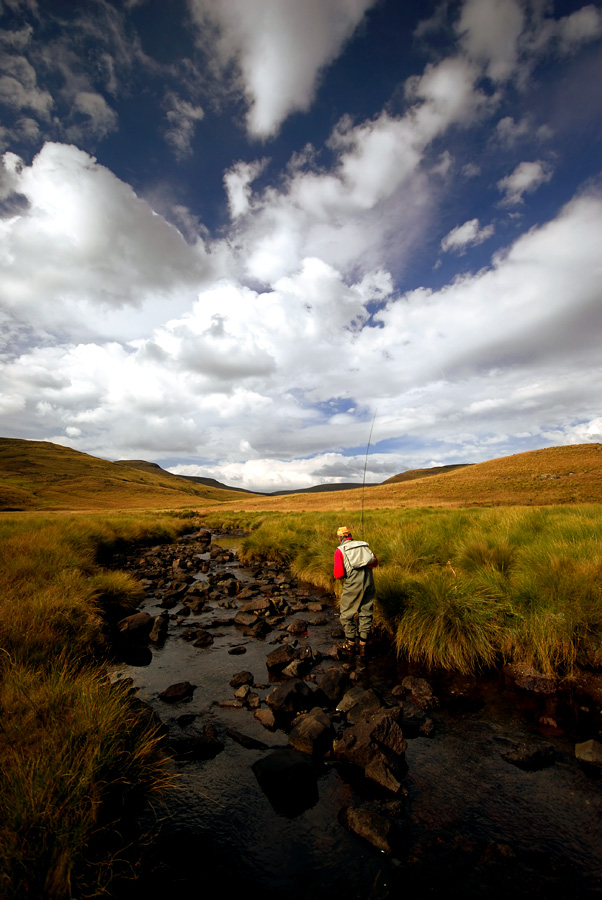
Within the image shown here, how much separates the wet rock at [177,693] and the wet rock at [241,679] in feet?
2.51

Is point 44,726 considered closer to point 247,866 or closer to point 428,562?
point 247,866

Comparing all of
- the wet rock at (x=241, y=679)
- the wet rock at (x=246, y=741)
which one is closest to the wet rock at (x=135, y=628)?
the wet rock at (x=241, y=679)

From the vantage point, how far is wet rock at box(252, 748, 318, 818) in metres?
4.42

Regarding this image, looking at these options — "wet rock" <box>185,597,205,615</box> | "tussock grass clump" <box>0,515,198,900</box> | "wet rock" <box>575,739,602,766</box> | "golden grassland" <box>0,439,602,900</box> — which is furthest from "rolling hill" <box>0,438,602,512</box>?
"tussock grass clump" <box>0,515,198,900</box>

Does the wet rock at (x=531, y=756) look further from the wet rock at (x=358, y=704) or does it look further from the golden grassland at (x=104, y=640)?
the golden grassland at (x=104, y=640)

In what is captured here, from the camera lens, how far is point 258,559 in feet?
70.4

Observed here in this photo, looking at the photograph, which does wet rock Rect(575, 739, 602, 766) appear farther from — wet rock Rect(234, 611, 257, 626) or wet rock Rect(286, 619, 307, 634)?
wet rock Rect(234, 611, 257, 626)

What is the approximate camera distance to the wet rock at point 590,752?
192 inches

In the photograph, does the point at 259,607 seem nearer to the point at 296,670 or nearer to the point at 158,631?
the point at 158,631

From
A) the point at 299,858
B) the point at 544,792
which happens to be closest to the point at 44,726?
the point at 299,858

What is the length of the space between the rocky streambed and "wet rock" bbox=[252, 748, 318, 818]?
0.02 metres

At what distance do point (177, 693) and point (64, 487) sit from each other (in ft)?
424

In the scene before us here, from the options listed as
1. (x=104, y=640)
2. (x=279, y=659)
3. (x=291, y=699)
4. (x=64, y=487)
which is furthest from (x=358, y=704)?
(x=64, y=487)

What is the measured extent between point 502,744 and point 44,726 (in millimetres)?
5894
